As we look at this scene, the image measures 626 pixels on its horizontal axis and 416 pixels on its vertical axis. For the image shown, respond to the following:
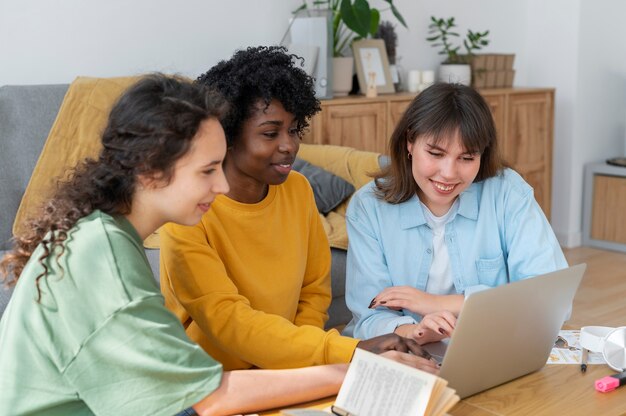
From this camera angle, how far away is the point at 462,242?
1.88 meters

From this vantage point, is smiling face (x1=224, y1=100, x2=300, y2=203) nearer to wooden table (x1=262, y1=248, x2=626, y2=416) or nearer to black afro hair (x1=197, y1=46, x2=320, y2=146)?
black afro hair (x1=197, y1=46, x2=320, y2=146)

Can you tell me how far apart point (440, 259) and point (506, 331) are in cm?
53

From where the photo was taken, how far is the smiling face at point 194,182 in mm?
1218

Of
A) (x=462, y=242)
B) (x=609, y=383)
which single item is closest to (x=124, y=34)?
(x=462, y=242)

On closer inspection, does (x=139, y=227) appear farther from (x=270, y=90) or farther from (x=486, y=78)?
(x=486, y=78)

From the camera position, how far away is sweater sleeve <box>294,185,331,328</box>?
1824 millimetres

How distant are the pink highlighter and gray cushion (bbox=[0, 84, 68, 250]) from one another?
214cm

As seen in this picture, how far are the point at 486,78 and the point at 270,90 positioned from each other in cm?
322

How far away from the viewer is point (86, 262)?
1.11m

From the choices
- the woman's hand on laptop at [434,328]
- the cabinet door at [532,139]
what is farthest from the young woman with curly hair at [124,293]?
the cabinet door at [532,139]

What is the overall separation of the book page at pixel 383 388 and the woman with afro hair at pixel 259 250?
0.20m

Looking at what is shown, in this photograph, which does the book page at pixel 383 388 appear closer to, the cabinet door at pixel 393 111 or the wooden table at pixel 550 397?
the wooden table at pixel 550 397

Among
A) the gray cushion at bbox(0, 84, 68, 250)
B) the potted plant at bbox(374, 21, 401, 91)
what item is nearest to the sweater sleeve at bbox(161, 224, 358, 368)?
the gray cushion at bbox(0, 84, 68, 250)

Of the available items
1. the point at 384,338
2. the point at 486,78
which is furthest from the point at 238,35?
the point at 384,338
